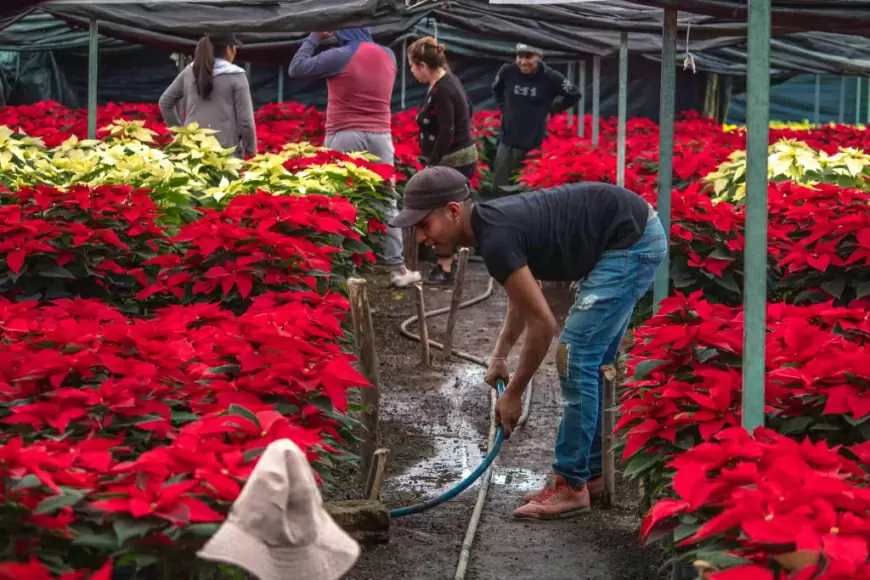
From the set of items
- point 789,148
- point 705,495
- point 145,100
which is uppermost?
point 705,495

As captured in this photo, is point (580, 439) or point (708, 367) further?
point (580, 439)

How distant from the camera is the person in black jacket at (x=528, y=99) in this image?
1155cm

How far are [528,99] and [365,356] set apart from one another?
678 centimetres

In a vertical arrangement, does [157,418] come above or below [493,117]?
above

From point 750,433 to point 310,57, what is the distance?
6.34 metres

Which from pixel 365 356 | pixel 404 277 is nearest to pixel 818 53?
pixel 404 277

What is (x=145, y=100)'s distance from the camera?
1752 centimetres

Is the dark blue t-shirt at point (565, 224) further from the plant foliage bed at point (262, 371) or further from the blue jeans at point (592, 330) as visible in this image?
the plant foliage bed at point (262, 371)

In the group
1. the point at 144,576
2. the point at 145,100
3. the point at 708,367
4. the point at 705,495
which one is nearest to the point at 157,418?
the point at 144,576

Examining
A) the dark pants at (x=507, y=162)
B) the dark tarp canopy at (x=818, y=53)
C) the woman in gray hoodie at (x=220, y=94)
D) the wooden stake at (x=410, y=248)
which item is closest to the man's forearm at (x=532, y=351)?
the woman in gray hoodie at (x=220, y=94)

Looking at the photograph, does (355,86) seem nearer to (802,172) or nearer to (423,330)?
(423,330)

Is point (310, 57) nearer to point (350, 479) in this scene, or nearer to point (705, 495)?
point (350, 479)

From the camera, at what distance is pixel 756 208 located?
3156 mm

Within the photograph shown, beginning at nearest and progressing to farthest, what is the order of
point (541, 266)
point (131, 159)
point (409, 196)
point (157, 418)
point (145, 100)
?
1. point (157, 418)
2. point (409, 196)
3. point (541, 266)
4. point (131, 159)
5. point (145, 100)
